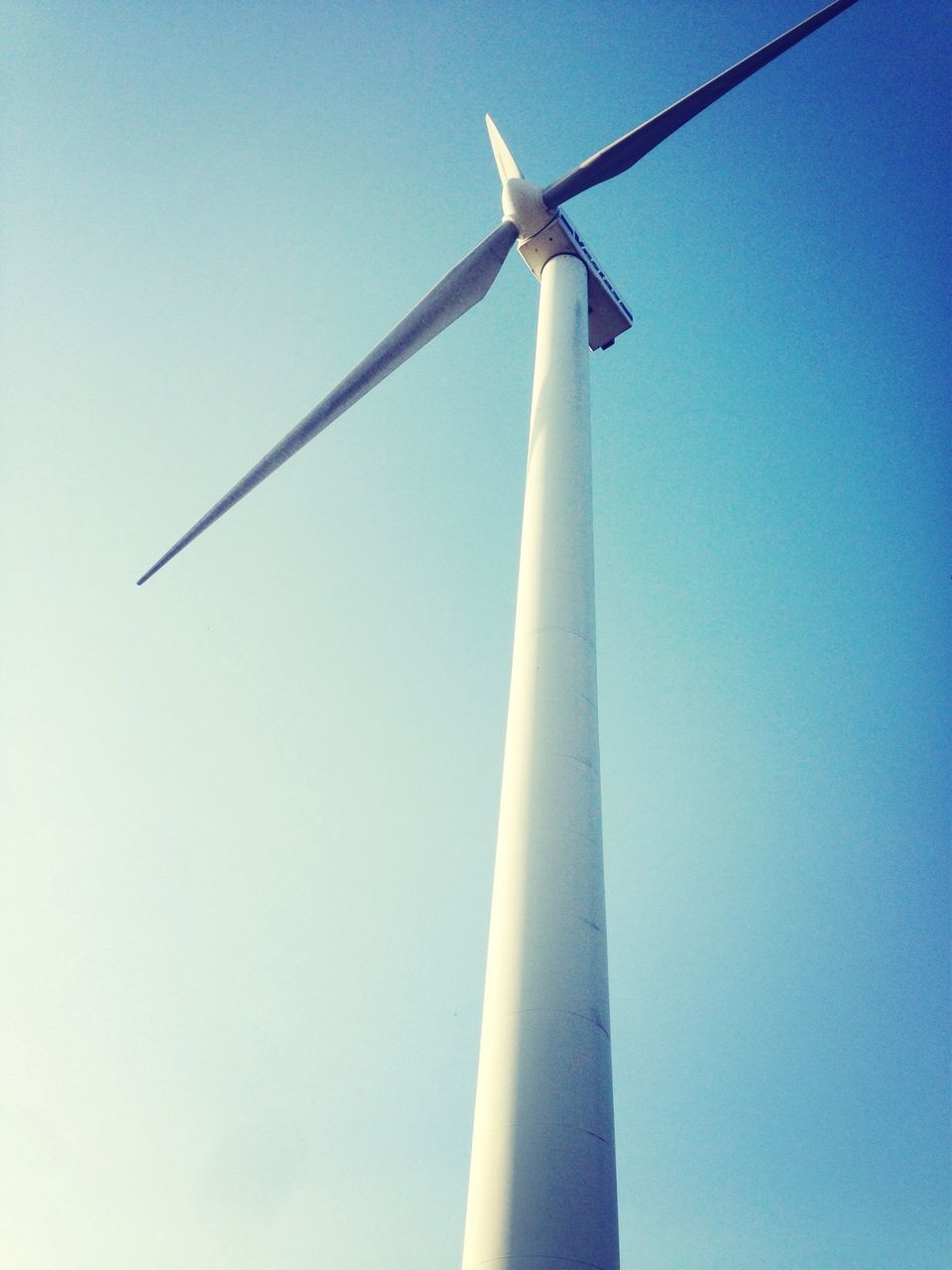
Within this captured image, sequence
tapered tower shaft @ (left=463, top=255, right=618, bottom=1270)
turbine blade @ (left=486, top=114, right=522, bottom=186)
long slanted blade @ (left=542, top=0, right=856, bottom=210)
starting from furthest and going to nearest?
turbine blade @ (left=486, top=114, right=522, bottom=186) → long slanted blade @ (left=542, top=0, right=856, bottom=210) → tapered tower shaft @ (left=463, top=255, right=618, bottom=1270)

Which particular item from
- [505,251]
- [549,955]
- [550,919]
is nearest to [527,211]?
[505,251]

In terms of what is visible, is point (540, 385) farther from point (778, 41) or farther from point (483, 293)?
point (778, 41)

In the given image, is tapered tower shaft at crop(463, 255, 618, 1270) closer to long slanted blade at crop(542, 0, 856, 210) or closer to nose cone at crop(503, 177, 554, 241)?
nose cone at crop(503, 177, 554, 241)

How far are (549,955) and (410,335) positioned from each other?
1412 centimetres

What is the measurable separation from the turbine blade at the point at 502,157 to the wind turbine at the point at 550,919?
27.2 ft

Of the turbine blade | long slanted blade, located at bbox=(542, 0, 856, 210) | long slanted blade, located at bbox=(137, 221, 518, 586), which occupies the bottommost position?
long slanted blade, located at bbox=(137, 221, 518, 586)

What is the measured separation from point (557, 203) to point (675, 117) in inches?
118

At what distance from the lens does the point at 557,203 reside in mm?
19750

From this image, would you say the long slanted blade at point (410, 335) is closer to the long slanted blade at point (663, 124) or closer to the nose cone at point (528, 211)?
the nose cone at point (528, 211)

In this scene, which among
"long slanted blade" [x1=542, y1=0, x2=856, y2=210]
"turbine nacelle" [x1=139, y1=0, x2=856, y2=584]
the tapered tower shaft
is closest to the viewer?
the tapered tower shaft

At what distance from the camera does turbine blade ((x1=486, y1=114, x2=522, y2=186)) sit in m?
22.6

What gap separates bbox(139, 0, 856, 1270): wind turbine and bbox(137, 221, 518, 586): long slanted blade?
11.5ft

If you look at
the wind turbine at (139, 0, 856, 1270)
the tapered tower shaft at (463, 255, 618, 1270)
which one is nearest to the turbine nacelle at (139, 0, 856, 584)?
the wind turbine at (139, 0, 856, 1270)

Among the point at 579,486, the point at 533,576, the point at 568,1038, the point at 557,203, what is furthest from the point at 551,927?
the point at 557,203
